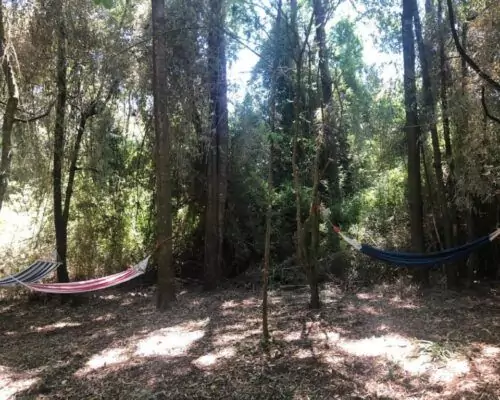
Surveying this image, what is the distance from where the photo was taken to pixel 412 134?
4746 millimetres

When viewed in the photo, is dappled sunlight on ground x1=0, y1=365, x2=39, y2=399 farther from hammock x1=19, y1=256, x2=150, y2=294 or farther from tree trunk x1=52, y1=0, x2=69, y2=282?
tree trunk x1=52, y1=0, x2=69, y2=282

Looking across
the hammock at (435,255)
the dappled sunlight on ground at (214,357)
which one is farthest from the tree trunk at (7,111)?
the hammock at (435,255)

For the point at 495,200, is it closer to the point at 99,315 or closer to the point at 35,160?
the point at 99,315

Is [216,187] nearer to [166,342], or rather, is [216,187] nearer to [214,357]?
[166,342]

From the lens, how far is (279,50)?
3.43m

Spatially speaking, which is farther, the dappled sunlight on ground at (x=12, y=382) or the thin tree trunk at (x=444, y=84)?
the thin tree trunk at (x=444, y=84)

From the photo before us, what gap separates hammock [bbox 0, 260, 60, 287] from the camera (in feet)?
12.5

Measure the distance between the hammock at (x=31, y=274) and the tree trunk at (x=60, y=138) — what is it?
416 mm

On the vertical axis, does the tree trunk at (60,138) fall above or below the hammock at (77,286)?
above

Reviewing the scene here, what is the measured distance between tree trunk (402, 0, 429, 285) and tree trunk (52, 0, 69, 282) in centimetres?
335

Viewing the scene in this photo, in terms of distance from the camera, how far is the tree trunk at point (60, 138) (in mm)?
4738

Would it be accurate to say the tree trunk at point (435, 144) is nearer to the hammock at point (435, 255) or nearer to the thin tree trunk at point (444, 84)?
the thin tree trunk at point (444, 84)

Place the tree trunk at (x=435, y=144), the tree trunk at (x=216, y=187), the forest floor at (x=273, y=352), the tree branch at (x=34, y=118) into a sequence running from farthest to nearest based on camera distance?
1. the tree trunk at (x=216, y=187)
2. the tree trunk at (x=435, y=144)
3. the tree branch at (x=34, y=118)
4. the forest floor at (x=273, y=352)

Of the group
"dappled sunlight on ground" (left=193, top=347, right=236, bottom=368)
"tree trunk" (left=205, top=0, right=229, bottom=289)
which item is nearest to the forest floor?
"dappled sunlight on ground" (left=193, top=347, right=236, bottom=368)
